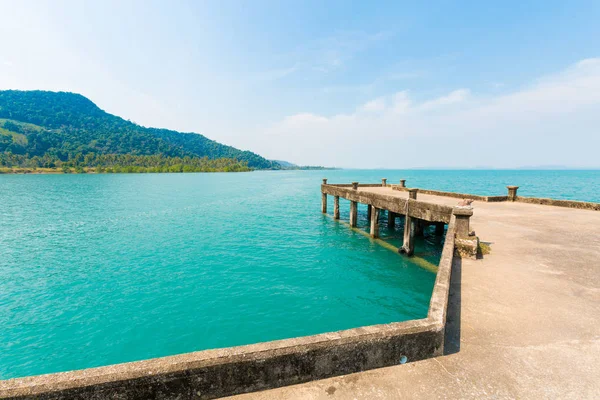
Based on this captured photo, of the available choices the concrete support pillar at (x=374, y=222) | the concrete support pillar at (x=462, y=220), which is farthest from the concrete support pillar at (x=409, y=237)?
the concrete support pillar at (x=462, y=220)

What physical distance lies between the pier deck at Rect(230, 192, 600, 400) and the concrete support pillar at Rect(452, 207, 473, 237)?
0.98 meters

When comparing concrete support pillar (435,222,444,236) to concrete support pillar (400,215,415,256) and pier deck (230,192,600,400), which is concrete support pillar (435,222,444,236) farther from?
pier deck (230,192,600,400)

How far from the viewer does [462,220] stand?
8.80 meters

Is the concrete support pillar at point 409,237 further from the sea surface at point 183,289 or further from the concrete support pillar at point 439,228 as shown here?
the concrete support pillar at point 439,228

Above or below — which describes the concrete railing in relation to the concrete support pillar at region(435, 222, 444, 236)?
above

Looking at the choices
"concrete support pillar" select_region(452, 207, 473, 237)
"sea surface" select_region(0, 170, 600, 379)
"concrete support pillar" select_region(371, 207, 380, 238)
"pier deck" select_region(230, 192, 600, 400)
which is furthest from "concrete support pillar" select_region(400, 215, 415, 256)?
"pier deck" select_region(230, 192, 600, 400)

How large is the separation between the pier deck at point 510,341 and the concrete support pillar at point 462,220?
38.5 inches

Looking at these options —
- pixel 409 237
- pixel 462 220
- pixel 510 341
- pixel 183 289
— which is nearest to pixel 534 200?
pixel 409 237

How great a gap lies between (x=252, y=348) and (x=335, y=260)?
14.0 m

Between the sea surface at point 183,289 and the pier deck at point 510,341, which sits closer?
the pier deck at point 510,341

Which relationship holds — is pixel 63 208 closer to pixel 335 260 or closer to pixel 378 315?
pixel 335 260

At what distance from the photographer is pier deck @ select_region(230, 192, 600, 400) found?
362 centimetres

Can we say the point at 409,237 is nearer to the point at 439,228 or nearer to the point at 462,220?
the point at 439,228

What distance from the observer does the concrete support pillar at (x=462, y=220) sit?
28.5 feet
